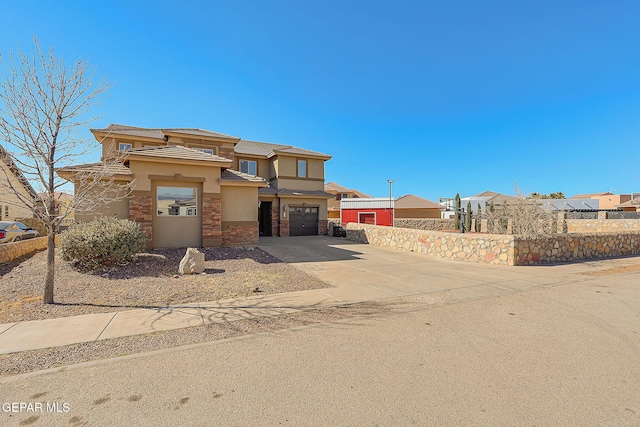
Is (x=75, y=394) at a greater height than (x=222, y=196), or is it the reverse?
(x=222, y=196)

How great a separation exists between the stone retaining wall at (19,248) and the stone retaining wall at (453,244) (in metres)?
16.0

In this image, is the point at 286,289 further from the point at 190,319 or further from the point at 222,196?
the point at 222,196

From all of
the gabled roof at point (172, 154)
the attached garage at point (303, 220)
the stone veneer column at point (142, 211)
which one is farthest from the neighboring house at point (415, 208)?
the stone veneer column at point (142, 211)

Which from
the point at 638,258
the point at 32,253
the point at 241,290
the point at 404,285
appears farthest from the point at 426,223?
the point at 32,253

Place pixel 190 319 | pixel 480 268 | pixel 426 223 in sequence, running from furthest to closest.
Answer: pixel 426 223
pixel 480 268
pixel 190 319

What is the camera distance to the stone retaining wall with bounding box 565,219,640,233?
19438 mm

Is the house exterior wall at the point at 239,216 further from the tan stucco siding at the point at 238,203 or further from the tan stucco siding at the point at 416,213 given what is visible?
the tan stucco siding at the point at 416,213

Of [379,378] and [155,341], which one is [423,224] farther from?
[155,341]

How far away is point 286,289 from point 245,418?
178 inches

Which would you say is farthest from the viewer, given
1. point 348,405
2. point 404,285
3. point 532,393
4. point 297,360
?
point 404,285

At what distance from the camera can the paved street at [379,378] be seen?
2766 mm

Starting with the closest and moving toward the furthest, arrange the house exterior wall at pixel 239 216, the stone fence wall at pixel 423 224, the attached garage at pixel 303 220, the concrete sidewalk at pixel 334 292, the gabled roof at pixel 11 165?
1. the concrete sidewalk at pixel 334 292
2. the gabled roof at pixel 11 165
3. the house exterior wall at pixel 239 216
4. the attached garage at pixel 303 220
5. the stone fence wall at pixel 423 224

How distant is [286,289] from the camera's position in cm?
723

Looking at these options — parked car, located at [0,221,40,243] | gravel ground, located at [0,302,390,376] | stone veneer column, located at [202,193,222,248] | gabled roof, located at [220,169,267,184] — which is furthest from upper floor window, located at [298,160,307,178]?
gravel ground, located at [0,302,390,376]
